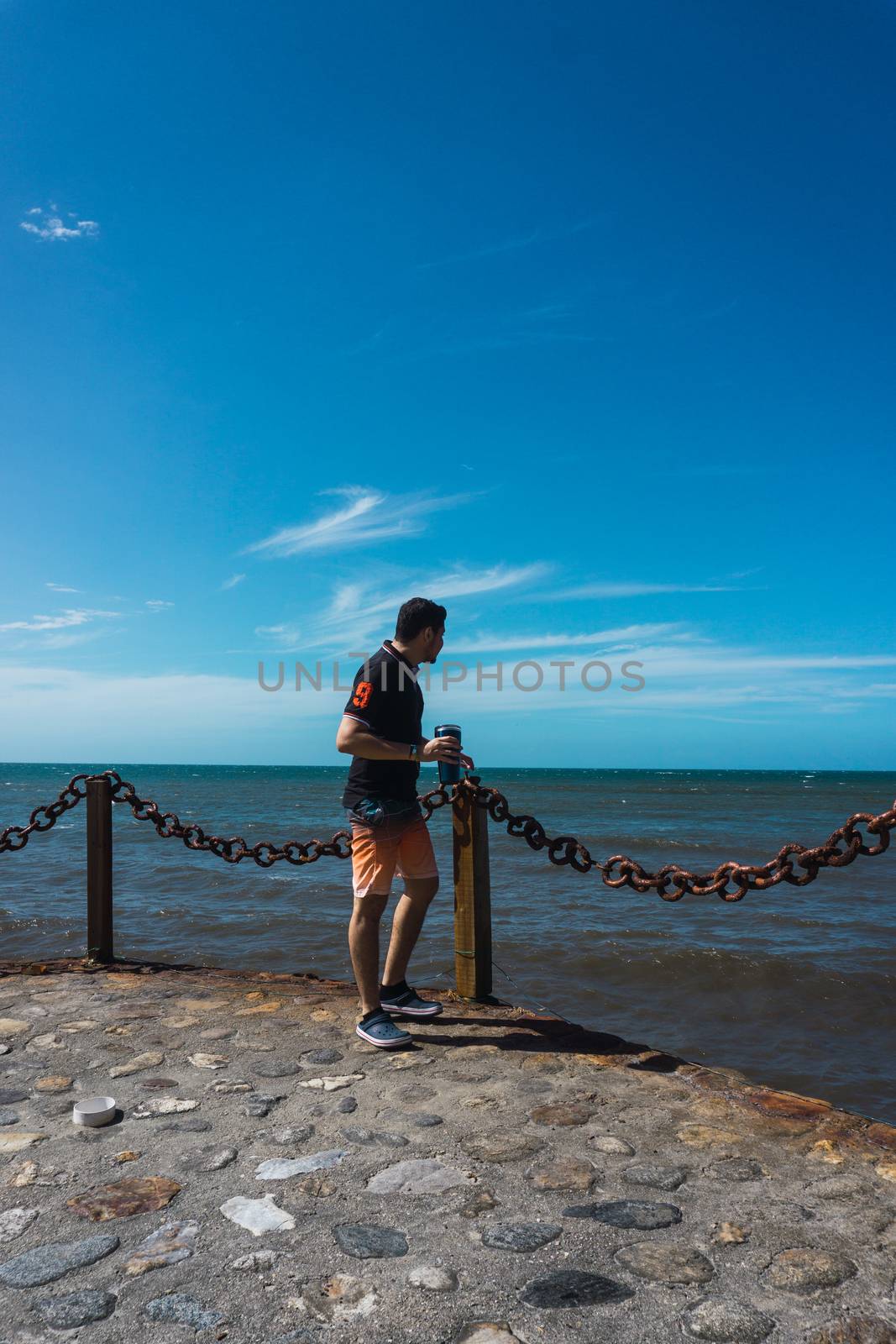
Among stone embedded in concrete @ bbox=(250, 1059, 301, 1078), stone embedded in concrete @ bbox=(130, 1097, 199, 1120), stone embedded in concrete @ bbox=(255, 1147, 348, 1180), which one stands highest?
stone embedded in concrete @ bbox=(255, 1147, 348, 1180)

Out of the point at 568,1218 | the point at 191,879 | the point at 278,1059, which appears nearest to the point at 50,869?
the point at 191,879

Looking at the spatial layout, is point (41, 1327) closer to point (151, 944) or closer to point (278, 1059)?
point (278, 1059)

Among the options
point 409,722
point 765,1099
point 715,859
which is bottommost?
point 715,859

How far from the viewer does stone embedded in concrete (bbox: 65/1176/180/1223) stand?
2447 mm

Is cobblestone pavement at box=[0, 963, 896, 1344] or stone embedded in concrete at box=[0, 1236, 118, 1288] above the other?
stone embedded in concrete at box=[0, 1236, 118, 1288]

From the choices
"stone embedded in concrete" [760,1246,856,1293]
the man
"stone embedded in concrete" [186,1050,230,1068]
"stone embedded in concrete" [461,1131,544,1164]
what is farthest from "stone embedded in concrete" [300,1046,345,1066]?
"stone embedded in concrete" [760,1246,856,1293]

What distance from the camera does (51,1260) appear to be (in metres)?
2.20


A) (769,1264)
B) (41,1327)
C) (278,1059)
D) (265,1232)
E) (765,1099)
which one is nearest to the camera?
(41,1327)

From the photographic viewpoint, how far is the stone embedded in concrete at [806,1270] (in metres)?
2.10

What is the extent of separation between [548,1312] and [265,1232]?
80 cm

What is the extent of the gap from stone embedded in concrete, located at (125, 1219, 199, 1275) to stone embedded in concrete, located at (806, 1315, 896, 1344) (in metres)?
1.52

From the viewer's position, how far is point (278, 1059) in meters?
3.78

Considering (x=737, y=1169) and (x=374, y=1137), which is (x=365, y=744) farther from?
(x=737, y=1169)

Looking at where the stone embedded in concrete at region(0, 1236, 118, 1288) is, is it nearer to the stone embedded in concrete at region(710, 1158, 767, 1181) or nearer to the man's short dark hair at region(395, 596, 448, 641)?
the stone embedded in concrete at region(710, 1158, 767, 1181)
